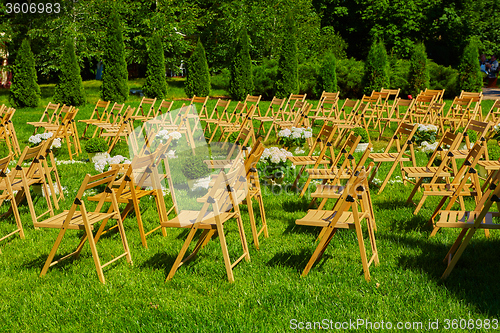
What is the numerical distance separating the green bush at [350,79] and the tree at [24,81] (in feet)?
37.3

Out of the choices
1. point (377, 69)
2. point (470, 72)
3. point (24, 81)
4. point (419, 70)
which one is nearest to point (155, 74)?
point (24, 81)

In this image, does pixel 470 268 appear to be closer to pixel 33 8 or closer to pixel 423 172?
pixel 423 172

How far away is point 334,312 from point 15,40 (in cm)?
2682

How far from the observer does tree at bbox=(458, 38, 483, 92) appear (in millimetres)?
17594

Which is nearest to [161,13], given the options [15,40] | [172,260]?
[15,40]

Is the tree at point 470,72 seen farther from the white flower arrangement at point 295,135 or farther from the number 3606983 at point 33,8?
the number 3606983 at point 33,8

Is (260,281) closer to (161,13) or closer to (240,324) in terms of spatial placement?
(240,324)

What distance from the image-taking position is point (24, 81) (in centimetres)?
1661

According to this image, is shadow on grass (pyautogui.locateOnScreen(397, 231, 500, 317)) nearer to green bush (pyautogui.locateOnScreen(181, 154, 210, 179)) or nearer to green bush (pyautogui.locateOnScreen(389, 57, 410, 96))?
green bush (pyautogui.locateOnScreen(181, 154, 210, 179))

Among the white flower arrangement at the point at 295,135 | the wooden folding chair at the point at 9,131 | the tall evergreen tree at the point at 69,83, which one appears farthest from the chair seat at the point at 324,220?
the tall evergreen tree at the point at 69,83

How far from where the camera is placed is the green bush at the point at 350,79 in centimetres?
1844

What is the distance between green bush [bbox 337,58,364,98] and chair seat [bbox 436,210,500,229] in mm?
15166

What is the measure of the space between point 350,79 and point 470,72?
4381 mm

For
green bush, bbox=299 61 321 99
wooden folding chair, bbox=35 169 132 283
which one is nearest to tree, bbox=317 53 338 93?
green bush, bbox=299 61 321 99
